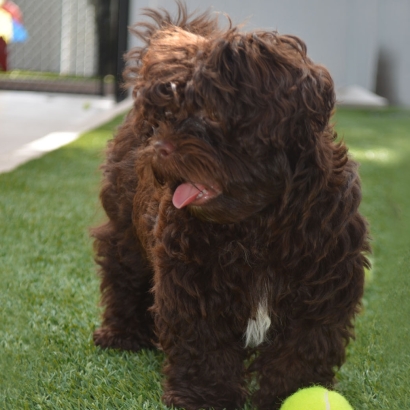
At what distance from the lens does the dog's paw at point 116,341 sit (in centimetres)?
304

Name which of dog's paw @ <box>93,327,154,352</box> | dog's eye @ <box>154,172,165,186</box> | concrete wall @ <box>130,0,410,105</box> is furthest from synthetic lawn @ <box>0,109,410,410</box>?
concrete wall @ <box>130,0,410,105</box>

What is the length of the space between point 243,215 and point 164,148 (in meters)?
0.31

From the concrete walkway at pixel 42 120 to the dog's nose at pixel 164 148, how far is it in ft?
13.3

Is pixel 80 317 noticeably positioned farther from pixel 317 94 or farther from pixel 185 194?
pixel 317 94

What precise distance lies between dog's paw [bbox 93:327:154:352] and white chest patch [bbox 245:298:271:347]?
2.56ft

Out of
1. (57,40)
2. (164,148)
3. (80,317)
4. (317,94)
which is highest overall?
(317,94)

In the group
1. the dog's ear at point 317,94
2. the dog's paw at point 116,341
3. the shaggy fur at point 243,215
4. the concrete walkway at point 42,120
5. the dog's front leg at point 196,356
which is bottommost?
the concrete walkway at point 42,120

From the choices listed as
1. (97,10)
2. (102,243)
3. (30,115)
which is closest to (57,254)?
(102,243)

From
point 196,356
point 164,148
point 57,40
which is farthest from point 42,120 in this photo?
point 164,148

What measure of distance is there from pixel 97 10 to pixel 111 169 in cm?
824

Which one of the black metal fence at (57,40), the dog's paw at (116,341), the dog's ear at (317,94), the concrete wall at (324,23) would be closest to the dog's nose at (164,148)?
the dog's ear at (317,94)

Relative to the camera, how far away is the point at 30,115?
921 cm

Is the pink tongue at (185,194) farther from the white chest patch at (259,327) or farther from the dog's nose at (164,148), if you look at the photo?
the white chest patch at (259,327)

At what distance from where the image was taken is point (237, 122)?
2.03m
